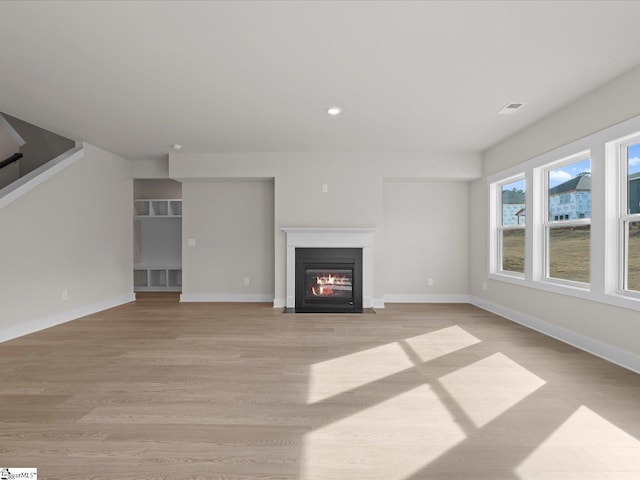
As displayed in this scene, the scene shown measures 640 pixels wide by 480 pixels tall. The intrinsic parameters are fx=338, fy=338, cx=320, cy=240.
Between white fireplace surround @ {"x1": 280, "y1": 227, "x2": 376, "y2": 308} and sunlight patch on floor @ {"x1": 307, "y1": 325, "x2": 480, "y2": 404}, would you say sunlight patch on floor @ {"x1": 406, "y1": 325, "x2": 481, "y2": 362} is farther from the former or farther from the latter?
white fireplace surround @ {"x1": 280, "y1": 227, "x2": 376, "y2": 308}

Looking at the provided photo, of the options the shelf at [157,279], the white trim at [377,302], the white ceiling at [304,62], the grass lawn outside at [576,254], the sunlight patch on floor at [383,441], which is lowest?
the sunlight patch on floor at [383,441]

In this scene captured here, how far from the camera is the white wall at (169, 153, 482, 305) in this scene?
5.27 meters

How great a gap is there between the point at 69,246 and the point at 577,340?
234 inches

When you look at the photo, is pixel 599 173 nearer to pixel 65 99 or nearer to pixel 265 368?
pixel 265 368

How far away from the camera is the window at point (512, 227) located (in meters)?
4.58

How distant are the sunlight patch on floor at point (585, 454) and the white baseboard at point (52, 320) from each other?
15.2 ft

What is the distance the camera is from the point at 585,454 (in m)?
1.61

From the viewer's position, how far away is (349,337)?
142 inches

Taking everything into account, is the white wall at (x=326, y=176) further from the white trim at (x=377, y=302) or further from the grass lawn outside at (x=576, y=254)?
the grass lawn outside at (x=576, y=254)

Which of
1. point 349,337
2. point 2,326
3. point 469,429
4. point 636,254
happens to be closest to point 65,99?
point 2,326

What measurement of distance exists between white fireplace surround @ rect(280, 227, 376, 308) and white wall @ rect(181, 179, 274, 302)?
0.64m

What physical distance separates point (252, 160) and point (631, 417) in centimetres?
493

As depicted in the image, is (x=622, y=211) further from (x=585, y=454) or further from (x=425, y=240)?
(x=425, y=240)

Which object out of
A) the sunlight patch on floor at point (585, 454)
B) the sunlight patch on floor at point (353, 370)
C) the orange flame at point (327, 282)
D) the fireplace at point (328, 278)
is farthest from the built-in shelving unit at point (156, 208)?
the sunlight patch on floor at point (585, 454)
